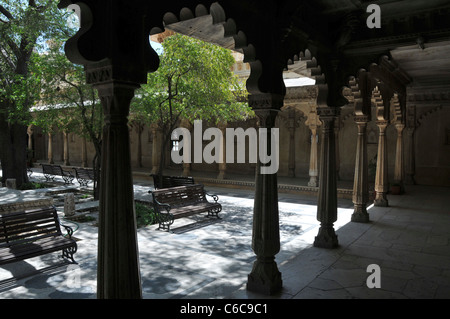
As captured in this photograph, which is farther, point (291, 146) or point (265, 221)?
point (291, 146)

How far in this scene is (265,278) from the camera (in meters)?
4.54

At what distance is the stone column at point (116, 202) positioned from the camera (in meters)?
2.77

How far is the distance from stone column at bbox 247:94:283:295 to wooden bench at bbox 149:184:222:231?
4.28 meters

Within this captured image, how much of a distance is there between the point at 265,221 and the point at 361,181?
17.2 ft

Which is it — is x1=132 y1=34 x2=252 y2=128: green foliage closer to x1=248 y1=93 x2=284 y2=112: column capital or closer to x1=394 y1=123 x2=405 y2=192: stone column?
x1=394 y1=123 x2=405 y2=192: stone column

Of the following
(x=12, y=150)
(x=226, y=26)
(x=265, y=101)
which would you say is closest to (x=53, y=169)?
(x=12, y=150)

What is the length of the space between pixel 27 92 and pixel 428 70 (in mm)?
12767

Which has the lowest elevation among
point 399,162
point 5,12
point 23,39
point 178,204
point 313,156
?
point 178,204

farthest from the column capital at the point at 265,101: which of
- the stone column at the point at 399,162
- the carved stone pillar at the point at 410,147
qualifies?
the carved stone pillar at the point at 410,147

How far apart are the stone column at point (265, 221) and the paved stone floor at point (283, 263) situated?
22 cm

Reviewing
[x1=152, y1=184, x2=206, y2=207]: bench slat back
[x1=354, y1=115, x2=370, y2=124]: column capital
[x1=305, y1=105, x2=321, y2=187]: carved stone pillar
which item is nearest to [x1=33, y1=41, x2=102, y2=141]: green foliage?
[x1=152, y1=184, x2=206, y2=207]: bench slat back

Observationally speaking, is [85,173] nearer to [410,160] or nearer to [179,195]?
[179,195]

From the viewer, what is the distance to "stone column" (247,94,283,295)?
14.9 feet

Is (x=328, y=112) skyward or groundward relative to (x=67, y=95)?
groundward
